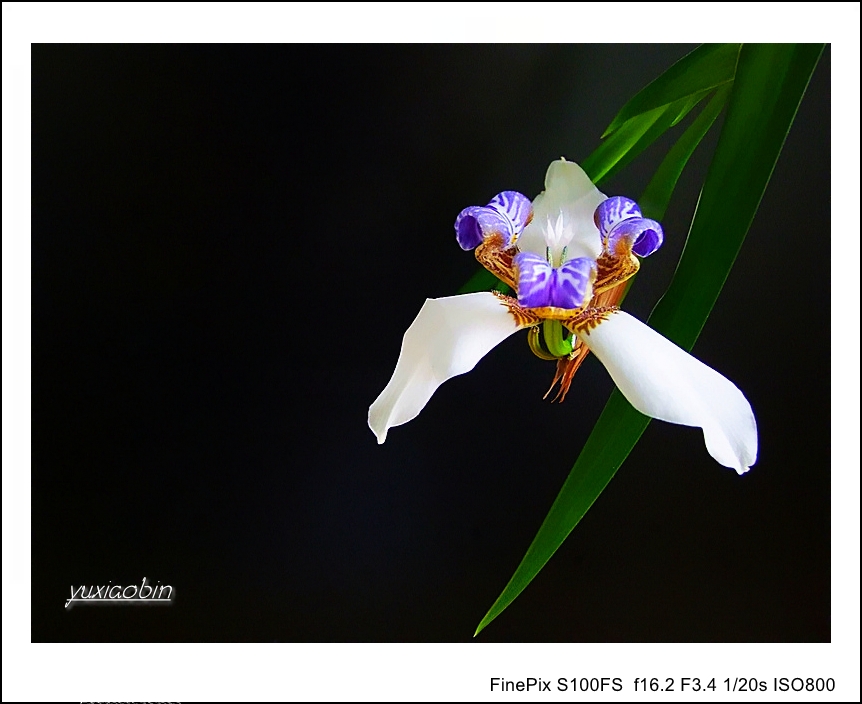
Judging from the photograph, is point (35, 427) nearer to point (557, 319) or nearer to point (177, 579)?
point (177, 579)

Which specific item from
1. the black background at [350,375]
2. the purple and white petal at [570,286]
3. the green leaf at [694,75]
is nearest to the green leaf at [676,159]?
the green leaf at [694,75]

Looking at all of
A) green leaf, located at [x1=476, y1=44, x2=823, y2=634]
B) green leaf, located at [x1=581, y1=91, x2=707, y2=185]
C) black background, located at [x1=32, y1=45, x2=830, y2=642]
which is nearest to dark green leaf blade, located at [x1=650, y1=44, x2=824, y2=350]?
green leaf, located at [x1=476, y1=44, x2=823, y2=634]

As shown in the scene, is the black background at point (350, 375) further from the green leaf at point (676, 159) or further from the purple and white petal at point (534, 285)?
the purple and white petal at point (534, 285)

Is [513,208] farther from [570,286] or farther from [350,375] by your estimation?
[350,375]

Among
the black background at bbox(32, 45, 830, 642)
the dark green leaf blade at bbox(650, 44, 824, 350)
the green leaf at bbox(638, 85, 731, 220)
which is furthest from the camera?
the black background at bbox(32, 45, 830, 642)

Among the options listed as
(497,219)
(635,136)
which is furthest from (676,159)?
(497,219)

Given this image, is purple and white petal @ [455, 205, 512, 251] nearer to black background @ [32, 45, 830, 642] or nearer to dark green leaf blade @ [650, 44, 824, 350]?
dark green leaf blade @ [650, 44, 824, 350]

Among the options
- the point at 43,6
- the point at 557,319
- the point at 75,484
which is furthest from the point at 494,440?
the point at 43,6
